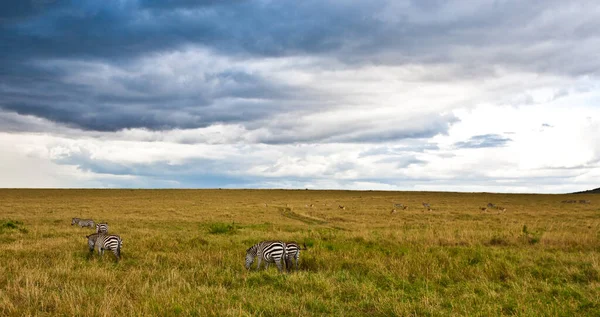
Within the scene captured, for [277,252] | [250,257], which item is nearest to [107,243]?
[250,257]

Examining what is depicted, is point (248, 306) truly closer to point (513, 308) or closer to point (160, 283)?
point (160, 283)

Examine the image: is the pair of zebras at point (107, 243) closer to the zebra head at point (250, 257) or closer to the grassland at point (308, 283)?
the grassland at point (308, 283)

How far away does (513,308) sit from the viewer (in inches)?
333

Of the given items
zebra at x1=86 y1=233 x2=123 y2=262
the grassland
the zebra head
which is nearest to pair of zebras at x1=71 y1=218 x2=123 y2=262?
zebra at x1=86 y1=233 x2=123 y2=262

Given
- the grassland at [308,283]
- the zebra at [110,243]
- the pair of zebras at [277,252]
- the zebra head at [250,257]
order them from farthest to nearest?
the zebra at [110,243]
the zebra head at [250,257]
the pair of zebras at [277,252]
the grassland at [308,283]

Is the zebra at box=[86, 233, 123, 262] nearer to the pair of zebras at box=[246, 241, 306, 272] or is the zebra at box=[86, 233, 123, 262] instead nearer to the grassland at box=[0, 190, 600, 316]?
the grassland at box=[0, 190, 600, 316]

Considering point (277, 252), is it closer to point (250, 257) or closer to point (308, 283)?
point (250, 257)

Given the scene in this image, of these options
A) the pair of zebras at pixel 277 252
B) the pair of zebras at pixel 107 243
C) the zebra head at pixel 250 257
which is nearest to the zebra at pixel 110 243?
the pair of zebras at pixel 107 243

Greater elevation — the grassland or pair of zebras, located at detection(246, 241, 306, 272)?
pair of zebras, located at detection(246, 241, 306, 272)

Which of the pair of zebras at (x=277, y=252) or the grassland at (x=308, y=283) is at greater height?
the pair of zebras at (x=277, y=252)

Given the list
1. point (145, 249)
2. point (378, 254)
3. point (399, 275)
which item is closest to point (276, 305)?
point (399, 275)

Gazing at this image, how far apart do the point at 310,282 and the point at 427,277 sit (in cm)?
348

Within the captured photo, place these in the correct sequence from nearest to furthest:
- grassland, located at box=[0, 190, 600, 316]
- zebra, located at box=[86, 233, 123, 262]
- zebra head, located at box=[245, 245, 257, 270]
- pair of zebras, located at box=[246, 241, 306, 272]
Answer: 1. grassland, located at box=[0, 190, 600, 316]
2. pair of zebras, located at box=[246, 241, 306, 272]
3. zebra head, located at box=[245, 245, 257, 270]
4. zebra, located at box=[86, 233, 123, 262]

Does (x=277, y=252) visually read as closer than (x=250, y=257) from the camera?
Yes
